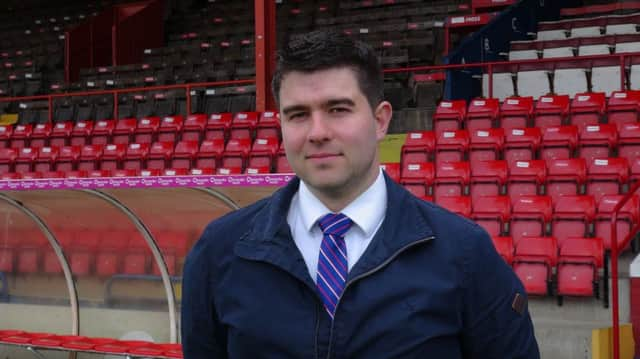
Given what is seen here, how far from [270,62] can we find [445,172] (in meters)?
4.99

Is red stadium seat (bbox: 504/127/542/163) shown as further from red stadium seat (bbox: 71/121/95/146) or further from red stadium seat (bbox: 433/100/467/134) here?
red stadium seat (bbox: 71/121/95/146)

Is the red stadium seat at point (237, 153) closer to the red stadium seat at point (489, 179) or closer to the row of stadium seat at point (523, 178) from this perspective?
the row of stadium seat at point (523, 178)

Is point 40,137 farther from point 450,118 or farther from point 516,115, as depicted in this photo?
point 516,115

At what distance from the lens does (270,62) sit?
15.2 metres

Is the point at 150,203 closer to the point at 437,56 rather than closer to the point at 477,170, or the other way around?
the point at 477,170

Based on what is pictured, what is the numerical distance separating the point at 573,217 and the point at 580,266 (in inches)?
38.7

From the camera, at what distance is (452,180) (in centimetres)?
1111

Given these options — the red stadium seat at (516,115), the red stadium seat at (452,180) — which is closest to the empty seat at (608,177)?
the red stadium seat at (452,180)

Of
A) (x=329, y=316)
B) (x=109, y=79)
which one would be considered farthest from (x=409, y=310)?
(x=109, y=79)

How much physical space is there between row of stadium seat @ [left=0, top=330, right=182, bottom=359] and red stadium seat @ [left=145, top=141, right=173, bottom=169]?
229 inches

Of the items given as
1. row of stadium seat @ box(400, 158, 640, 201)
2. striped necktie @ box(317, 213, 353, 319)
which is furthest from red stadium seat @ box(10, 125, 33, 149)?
striped necktie @ box(317, 213, 353, 319)

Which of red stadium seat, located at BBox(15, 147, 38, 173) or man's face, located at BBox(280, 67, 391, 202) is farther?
red stadium seat, located at BBox(15, 147, 38, 173)

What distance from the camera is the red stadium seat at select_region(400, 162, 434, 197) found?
11109 millimetres

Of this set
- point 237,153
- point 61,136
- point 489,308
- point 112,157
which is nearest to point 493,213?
point 237,153
